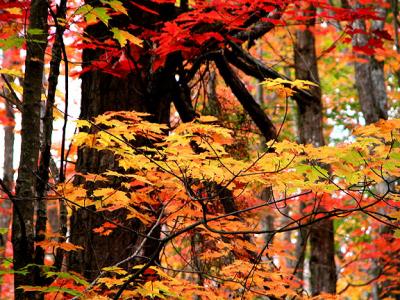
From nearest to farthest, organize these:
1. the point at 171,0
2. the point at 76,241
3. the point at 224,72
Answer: the point at 171,0, the point at 76,241, the point at 224,72

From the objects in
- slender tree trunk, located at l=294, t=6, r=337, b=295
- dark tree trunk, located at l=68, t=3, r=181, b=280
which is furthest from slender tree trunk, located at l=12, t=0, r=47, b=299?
slender tree trunk, located at l=294, t=6, r=337, b=295

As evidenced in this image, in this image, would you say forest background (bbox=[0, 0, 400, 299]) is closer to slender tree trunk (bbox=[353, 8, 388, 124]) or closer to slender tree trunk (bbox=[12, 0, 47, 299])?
slender tree trunk (bbox=[12, 0, 47, 299])

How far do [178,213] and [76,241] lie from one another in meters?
1.24

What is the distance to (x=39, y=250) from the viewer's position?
107 inches

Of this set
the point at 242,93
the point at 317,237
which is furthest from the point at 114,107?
the point at 317,237

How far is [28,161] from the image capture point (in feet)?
8.43

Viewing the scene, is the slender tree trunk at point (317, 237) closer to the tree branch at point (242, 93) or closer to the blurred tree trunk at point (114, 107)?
the tree branch at point (242, 93)

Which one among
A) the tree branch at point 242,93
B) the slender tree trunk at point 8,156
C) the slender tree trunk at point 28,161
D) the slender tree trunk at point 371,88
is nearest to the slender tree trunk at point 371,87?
the slender tree trunk at point 371,88

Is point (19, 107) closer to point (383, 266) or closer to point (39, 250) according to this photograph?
point (39, 250)

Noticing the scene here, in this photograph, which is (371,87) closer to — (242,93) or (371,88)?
(371,88)

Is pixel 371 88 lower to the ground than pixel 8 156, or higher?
higher

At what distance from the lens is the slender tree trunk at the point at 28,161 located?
8.33 ft

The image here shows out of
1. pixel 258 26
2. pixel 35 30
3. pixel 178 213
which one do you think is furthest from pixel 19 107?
pixel 258 26

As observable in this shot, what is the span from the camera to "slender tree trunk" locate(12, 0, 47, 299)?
8.33ft
